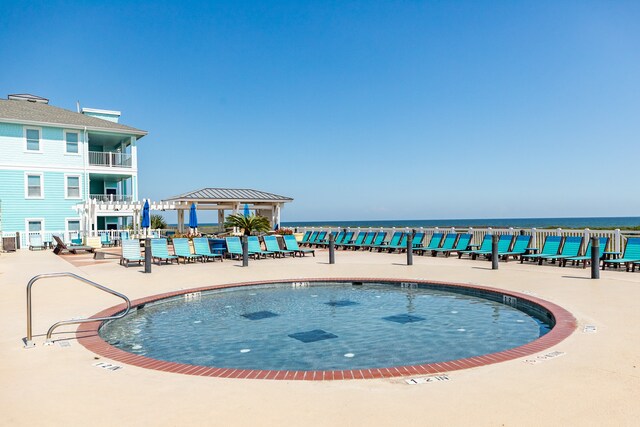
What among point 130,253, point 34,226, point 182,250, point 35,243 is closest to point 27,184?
point 34,226

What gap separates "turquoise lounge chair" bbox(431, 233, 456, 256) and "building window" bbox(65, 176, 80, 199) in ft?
70.3

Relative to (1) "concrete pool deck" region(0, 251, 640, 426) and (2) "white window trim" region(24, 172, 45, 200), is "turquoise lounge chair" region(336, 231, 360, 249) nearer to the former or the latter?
(1) "concrete pool deck" region(0, 251, 640, 426)

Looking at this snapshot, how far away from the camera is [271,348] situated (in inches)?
250

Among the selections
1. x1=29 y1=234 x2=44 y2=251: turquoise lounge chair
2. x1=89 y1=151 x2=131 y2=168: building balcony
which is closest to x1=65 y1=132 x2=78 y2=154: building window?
x1=89 y1=151 x2=131 y2=168: building balcony

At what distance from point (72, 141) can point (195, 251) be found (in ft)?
52.0

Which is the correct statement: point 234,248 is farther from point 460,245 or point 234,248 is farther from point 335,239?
point 460,245

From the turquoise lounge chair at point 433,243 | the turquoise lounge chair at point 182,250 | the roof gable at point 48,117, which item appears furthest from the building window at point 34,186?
the turquoise lounge chair at point 433,243

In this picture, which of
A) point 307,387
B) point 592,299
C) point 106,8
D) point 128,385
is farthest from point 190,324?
point 106,8

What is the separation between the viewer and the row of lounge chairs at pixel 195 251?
15938 mm

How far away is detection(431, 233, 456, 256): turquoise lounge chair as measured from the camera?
59.0 ft

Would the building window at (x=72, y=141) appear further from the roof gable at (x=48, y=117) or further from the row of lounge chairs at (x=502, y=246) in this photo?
the row of lounge chairs at (x=502, y=246)

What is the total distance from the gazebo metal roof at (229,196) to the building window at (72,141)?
652 cm

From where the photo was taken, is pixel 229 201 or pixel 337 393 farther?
pixel 229 201

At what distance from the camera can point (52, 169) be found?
2692 centimetres
